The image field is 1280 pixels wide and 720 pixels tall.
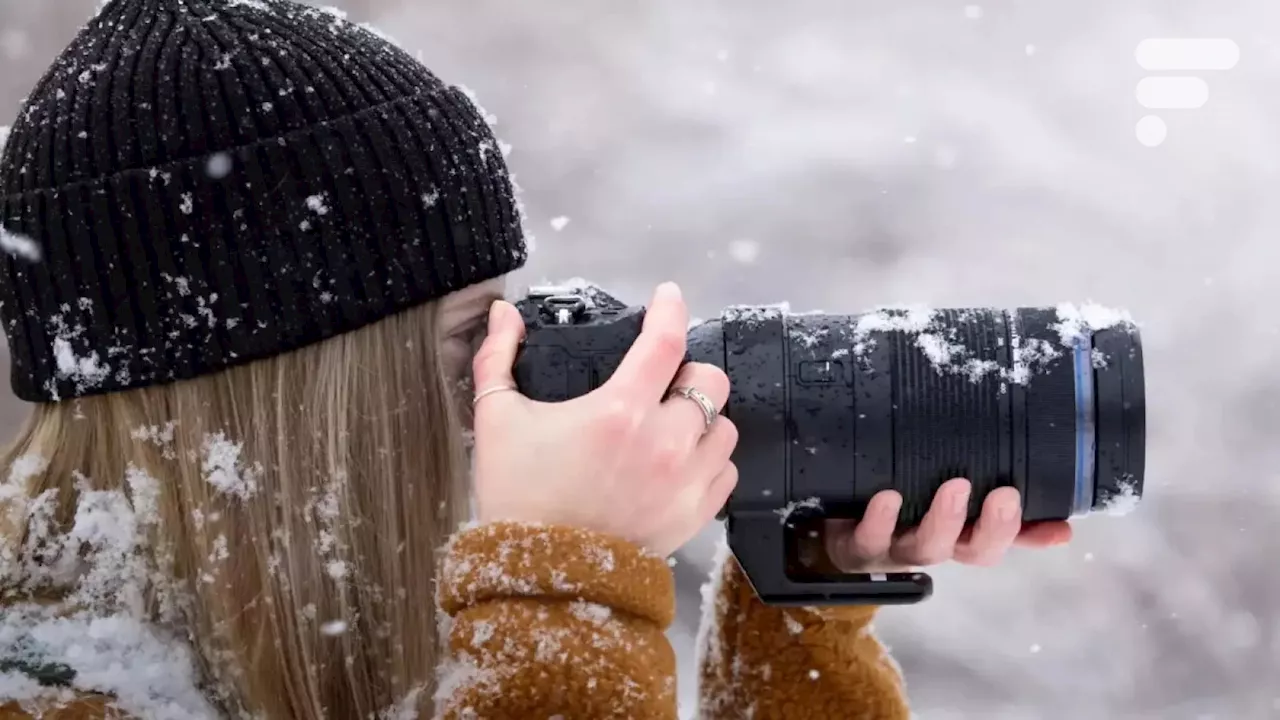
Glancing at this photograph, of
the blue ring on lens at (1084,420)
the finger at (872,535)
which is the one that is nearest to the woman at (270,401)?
the finger at (872,535)

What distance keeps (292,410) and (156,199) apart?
0.19 metres

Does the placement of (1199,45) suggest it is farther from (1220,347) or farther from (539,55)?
(539,55)

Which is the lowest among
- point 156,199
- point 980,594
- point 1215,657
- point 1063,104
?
point 1215,657

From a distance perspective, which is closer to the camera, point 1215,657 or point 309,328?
point 309,328

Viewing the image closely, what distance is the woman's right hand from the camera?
2.62 feet

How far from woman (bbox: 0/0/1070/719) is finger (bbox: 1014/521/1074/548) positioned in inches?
12.8

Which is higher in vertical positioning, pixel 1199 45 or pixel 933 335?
pixel 1199 45

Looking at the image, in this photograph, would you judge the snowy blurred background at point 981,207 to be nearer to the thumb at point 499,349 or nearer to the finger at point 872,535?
the finger at point 872,535

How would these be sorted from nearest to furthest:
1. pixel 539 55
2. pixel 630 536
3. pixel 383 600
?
pixel 630 536 < pixel 383 600 < pixel 539 55

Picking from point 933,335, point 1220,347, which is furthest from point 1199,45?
point 933,335

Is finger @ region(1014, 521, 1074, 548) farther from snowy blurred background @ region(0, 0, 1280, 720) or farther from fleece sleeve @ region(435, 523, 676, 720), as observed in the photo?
snowy blurred background @ region(0, 0, 1280, 720)

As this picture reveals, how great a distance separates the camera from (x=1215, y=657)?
7.66 ft

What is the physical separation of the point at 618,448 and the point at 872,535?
0.93 ft

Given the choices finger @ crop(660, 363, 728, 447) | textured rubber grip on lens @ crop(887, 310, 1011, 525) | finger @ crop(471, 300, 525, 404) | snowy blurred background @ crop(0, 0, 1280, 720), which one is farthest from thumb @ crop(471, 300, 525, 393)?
snowy blurred background @ crop(0, 0, 1280, 720)
